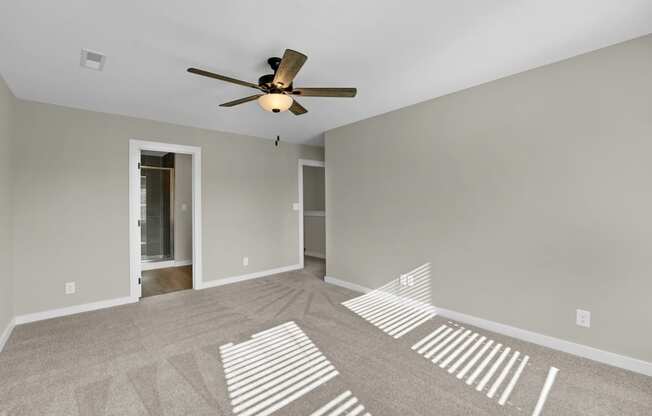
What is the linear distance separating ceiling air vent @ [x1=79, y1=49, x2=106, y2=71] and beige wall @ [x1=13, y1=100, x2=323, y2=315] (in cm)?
138

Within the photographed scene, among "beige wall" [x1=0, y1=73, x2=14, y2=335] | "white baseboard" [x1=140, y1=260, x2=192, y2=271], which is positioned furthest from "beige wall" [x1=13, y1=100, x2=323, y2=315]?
"white baseboard" [x1=140, y1=260, x2=192, y2=271]

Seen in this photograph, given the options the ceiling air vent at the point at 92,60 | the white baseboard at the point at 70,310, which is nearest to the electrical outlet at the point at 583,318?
the ceiling air vent at the point at 92,60

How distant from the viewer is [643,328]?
212 centimetres

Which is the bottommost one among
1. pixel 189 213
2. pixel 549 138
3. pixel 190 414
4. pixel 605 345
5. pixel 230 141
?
pixel 190 414

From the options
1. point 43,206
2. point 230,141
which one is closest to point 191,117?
point 230,141

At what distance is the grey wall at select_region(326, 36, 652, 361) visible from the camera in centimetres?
216

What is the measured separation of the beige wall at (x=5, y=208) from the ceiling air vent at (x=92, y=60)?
0.91 metres

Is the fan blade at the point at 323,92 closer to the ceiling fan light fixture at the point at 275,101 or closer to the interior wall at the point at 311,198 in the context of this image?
the ceiling fan light fixture at the point at 275,101

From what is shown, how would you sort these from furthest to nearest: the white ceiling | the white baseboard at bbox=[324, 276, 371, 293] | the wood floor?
the wood floor
the white baseboard at bbox=[324, 276, 371, 293]
the white ceiling

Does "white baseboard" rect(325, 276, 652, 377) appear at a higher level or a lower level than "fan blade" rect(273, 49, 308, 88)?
lower

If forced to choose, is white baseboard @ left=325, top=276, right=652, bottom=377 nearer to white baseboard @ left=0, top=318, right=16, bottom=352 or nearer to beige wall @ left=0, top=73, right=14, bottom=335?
white baseboard @ left=0, top=318, right=16, bottom=352

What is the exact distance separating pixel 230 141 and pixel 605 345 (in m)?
4.88

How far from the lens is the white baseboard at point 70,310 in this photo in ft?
10.3

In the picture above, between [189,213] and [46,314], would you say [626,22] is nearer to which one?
[46,314]
